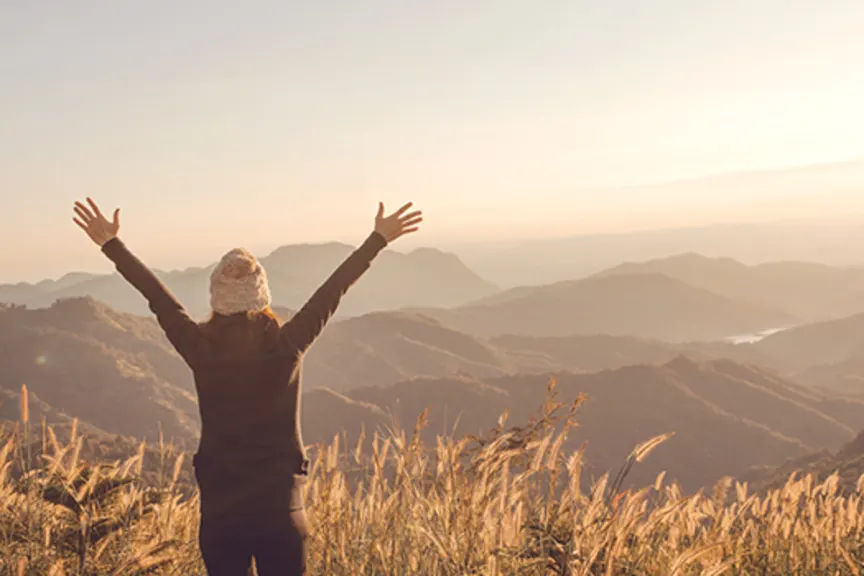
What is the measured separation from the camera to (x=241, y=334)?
276 centimetres

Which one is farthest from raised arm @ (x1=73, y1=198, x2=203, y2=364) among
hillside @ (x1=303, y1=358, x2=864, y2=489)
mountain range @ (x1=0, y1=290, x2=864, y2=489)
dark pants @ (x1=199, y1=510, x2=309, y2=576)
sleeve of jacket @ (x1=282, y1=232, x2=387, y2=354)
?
hillside @ (x1=303, y1=358, x2=864, y2=489)

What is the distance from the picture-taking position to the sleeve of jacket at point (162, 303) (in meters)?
2.77

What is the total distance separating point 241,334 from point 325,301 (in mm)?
419

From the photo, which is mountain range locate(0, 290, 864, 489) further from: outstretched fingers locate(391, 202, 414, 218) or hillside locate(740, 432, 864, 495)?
outstretched fingers locate(391, 202, 414, 218)

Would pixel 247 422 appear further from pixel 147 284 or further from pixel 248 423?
pixel 147 284

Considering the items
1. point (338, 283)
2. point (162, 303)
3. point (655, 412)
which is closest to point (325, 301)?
point (338, 283)

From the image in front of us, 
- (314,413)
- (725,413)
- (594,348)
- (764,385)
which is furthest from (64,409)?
(594,348)

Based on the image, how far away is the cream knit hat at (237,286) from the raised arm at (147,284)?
17cm

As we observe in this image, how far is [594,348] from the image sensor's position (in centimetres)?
13888

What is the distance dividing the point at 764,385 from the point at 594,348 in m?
50.8

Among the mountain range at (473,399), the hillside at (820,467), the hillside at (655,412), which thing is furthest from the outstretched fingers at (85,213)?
the hillside at (655,412)

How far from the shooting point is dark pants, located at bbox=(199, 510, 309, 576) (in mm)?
2672

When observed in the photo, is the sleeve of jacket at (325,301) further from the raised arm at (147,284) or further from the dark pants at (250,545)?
the dark pants at (250,545)

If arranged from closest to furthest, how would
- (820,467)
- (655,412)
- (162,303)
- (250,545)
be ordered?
(250,545), (162,303), (820,467), (655,412)
